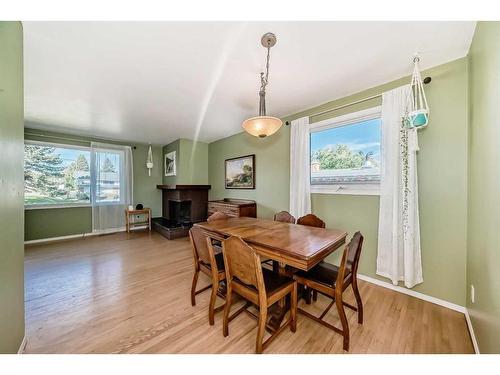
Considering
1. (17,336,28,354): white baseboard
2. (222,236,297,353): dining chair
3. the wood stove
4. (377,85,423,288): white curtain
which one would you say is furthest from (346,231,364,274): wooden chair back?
the wood stove

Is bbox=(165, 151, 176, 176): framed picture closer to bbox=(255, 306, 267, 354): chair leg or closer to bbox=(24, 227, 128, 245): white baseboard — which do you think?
bbox=(24, 227, 128, 245): white baseboard

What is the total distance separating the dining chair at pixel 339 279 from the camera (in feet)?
4.46

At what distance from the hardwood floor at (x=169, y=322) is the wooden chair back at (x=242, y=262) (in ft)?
1.75

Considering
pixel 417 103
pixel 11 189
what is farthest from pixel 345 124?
pixel 11 189

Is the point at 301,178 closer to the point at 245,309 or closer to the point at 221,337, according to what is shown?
the point at 245,309

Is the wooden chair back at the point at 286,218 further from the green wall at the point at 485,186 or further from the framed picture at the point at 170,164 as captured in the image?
the framed picture at the point at 170,164

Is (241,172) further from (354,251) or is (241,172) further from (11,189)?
(11,189)

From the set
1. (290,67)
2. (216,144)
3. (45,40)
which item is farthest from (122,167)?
(290,67)

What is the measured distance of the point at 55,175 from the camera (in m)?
4.18

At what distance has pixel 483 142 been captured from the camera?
4.40ft

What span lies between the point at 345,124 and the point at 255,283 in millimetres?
2418

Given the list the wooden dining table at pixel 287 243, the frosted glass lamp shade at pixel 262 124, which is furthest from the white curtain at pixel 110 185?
the frosted glass lamp shade at pixel 262 124

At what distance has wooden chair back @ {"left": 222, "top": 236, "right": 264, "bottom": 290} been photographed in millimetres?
1246
